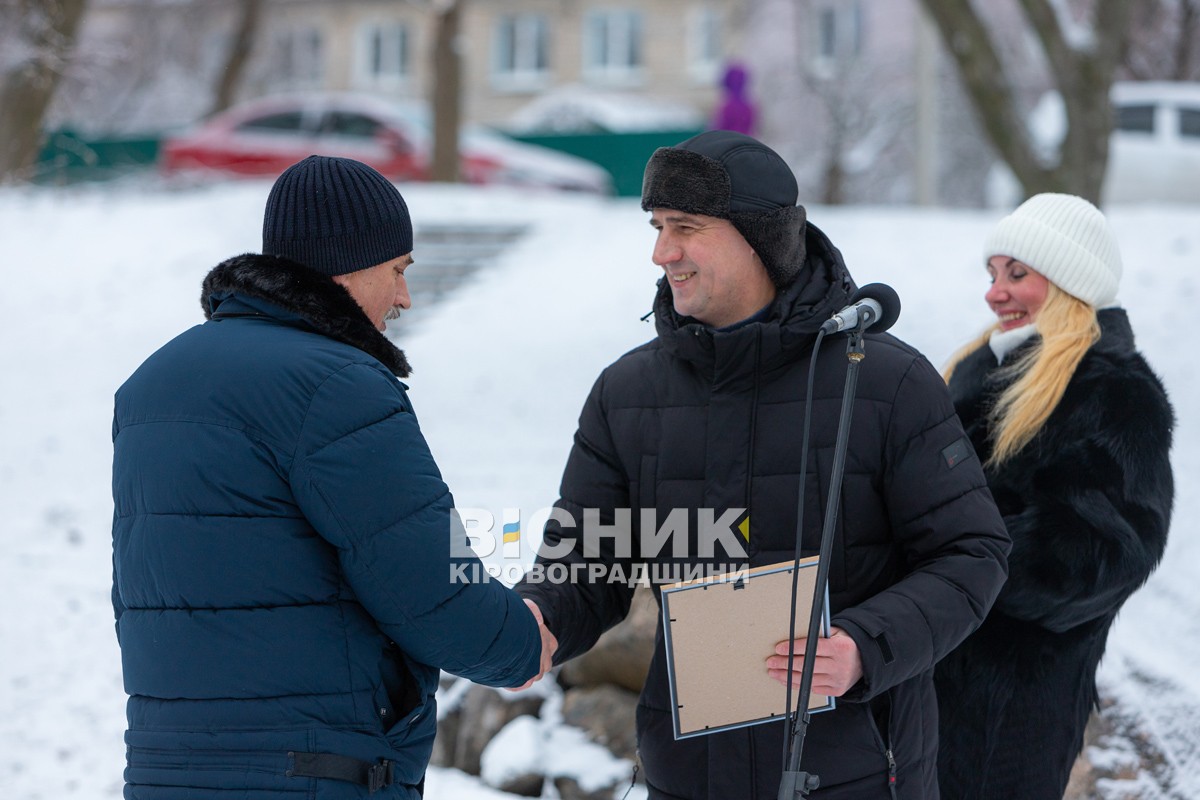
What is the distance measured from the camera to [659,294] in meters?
2.99

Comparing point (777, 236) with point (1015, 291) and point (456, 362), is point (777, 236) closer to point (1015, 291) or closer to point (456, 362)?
point (1015, 291)

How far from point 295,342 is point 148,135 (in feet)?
84.1

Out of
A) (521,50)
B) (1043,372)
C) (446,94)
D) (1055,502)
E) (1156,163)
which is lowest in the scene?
(1055,502)

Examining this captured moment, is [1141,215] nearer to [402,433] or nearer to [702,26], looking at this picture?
[402,433]

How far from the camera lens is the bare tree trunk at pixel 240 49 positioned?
22.4m

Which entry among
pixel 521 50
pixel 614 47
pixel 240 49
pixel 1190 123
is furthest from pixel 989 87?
pixel 521 50

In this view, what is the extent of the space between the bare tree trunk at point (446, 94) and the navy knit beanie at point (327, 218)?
1277 centimetres

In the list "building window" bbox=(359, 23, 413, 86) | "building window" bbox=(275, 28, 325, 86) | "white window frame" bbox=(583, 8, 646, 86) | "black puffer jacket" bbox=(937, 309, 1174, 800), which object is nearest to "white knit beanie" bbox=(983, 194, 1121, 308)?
"black puffer jacket" bbox=(937, 309, 1174, 800)

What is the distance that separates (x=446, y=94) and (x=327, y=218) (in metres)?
12.9

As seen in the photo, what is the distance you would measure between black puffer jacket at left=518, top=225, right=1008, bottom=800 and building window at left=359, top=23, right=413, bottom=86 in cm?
3608

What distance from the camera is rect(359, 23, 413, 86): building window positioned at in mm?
37500

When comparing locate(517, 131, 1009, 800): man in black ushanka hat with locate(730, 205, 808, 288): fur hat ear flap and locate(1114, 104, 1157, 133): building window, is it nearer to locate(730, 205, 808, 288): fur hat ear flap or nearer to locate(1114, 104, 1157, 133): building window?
locate(730, 205, 808, 288): fur hat ear flap

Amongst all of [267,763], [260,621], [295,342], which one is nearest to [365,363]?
[295,342]

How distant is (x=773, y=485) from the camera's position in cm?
274
